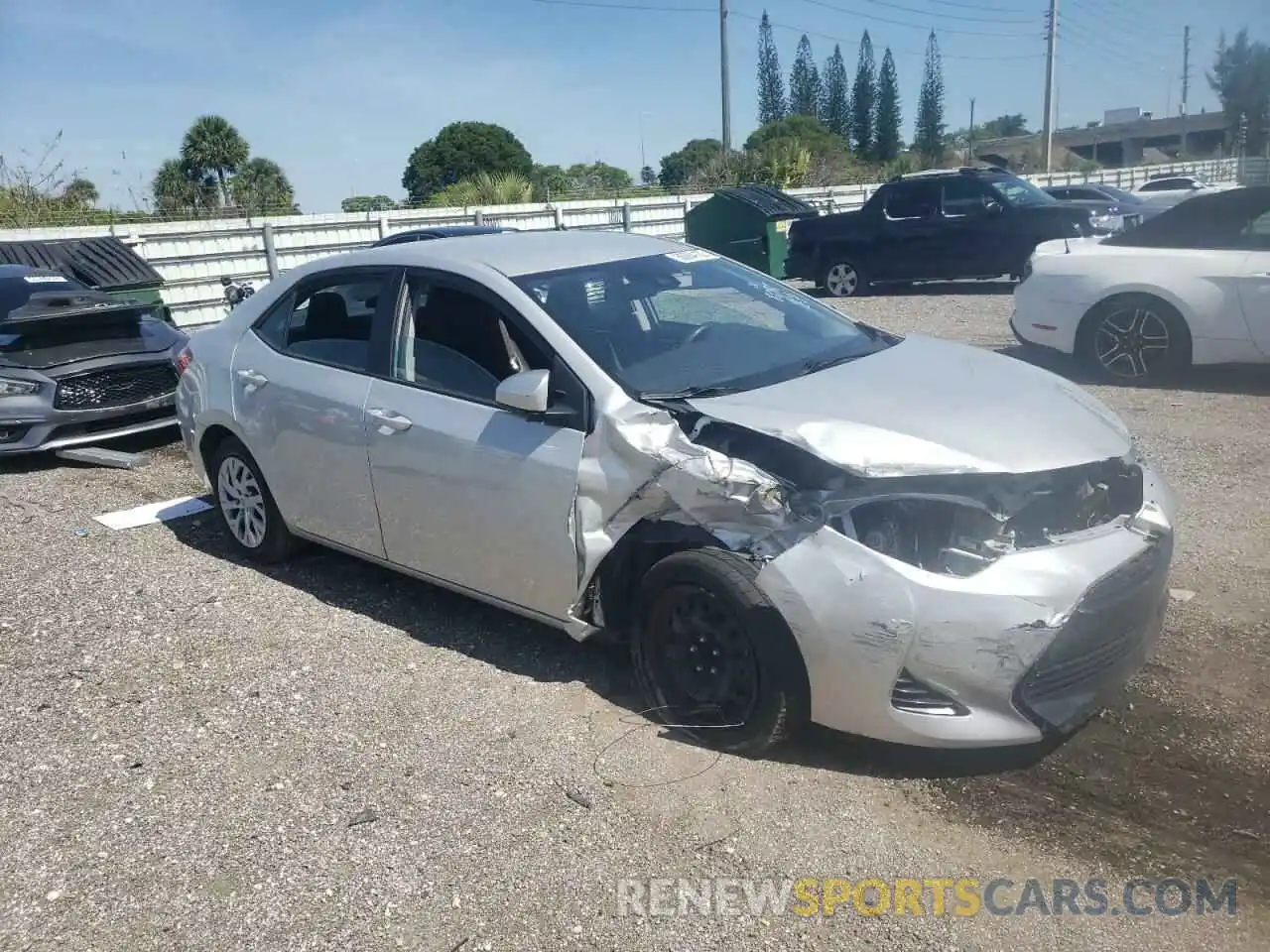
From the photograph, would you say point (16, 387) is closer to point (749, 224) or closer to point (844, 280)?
point (844, 280)

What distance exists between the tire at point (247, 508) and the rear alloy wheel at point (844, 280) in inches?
477

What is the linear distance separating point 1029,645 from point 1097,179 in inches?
1643

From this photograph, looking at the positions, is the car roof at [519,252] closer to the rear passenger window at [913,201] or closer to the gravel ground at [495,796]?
the gravel ground at [495,796]

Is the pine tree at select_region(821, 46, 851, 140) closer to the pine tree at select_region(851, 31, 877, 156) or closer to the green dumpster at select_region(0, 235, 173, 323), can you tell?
the pine tree at select_region(851, 31, 877, 156)

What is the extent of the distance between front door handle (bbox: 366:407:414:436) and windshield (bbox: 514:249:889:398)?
2.39 ft

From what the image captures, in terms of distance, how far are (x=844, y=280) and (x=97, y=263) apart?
10238 millimetres

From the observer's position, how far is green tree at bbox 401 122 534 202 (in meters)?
70.9

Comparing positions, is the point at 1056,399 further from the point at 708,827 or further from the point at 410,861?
the point at 410,861

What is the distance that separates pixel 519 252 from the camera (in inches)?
183

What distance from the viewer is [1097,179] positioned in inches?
1571

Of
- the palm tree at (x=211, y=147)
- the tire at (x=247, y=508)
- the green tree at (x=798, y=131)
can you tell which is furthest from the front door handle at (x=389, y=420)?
the green tree at (x=798, y=131)

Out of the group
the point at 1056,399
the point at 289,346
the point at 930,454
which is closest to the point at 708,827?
the point at 930,454

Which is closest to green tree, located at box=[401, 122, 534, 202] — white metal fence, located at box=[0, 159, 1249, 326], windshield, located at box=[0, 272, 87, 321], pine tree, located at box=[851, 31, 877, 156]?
pine tree, located at box=[851, 31, 877, 156]

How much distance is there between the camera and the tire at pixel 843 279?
53.0ft
